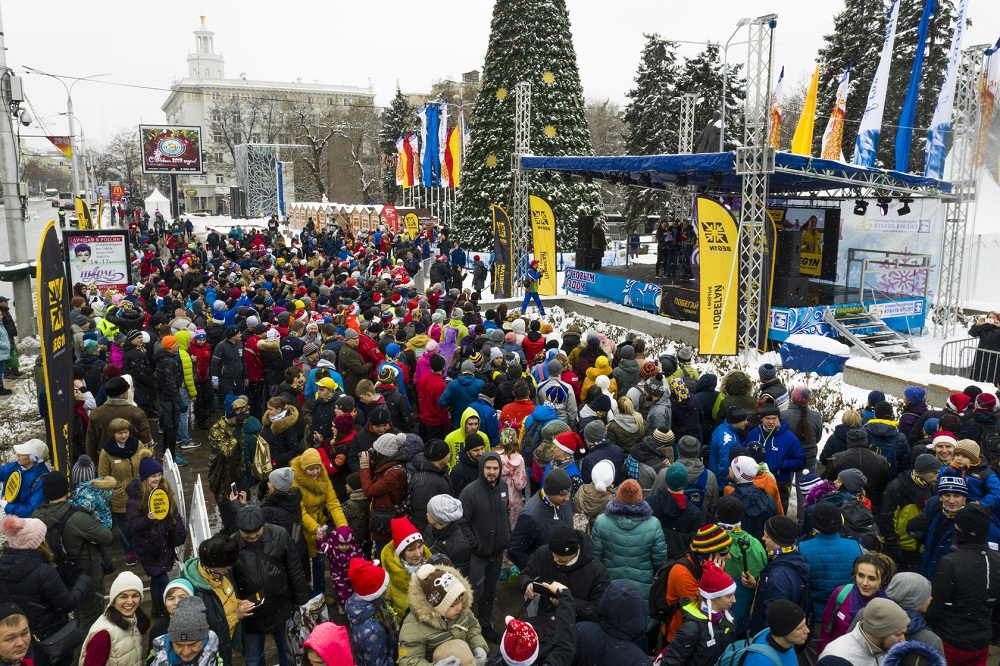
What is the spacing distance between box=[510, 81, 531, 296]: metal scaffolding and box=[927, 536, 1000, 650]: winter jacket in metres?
17.2

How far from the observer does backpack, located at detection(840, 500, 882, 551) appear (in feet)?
15.7

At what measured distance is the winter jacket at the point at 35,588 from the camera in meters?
4.29

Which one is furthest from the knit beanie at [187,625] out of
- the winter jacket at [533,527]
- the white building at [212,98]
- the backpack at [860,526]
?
the white building at [212,98]

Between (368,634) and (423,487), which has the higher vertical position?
(423,487)

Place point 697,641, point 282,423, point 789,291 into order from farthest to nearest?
point 789,291 → point 282,423 → point 697,641

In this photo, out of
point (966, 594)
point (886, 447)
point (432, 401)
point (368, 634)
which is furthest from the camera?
point (432, 401)

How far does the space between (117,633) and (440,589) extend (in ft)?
5.81

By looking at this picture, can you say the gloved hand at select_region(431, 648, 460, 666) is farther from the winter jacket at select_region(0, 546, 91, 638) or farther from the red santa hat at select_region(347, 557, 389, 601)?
the winter jacket at select_region(0, 546, 91, 638)

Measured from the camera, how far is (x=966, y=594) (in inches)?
169

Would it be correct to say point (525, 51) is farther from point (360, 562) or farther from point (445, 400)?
point (360, 562)

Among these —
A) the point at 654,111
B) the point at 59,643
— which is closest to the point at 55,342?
the point at 59,643

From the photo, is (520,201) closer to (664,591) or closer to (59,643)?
(664,591)

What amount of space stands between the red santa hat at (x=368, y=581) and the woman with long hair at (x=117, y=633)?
114 centimetres

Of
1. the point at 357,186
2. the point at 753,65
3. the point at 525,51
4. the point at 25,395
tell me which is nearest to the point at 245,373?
the point at 25,395
